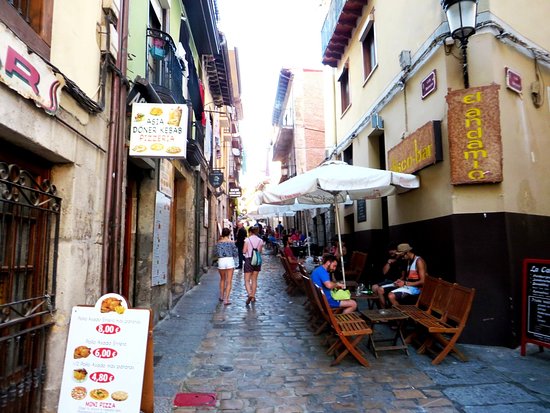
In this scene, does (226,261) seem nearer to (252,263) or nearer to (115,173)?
(252,263)

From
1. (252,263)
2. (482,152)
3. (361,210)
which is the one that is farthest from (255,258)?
(482,152)

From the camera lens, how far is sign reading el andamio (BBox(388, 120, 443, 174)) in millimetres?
5781

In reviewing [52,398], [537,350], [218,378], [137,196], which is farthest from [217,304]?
[537,350]

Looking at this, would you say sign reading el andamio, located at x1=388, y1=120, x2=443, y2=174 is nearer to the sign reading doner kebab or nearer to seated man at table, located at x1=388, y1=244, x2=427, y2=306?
Answer: seated man at table, located at x1=388, y1=244, x2=427, y2=306

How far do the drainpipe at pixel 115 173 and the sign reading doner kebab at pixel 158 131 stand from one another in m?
0.21

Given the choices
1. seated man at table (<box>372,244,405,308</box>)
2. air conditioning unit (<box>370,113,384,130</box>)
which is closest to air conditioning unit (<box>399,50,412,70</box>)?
air conditioning unit (<box>370,113,384,130</box>)

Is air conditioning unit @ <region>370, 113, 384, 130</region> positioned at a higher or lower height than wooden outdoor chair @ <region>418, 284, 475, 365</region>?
higher

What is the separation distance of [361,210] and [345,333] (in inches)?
249

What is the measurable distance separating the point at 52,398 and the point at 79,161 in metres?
2.04

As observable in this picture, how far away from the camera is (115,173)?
4.37 m

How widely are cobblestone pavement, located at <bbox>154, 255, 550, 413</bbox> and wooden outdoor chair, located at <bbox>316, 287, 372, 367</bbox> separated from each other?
0.12 metres

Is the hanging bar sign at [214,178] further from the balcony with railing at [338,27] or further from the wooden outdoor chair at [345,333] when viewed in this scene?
the wooden outdoor chair at [345,333]

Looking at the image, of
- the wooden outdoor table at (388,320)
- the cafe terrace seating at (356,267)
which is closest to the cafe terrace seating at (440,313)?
the wooden outdoor table at (388,320)

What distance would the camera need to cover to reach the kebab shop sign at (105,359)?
9.19 ft
